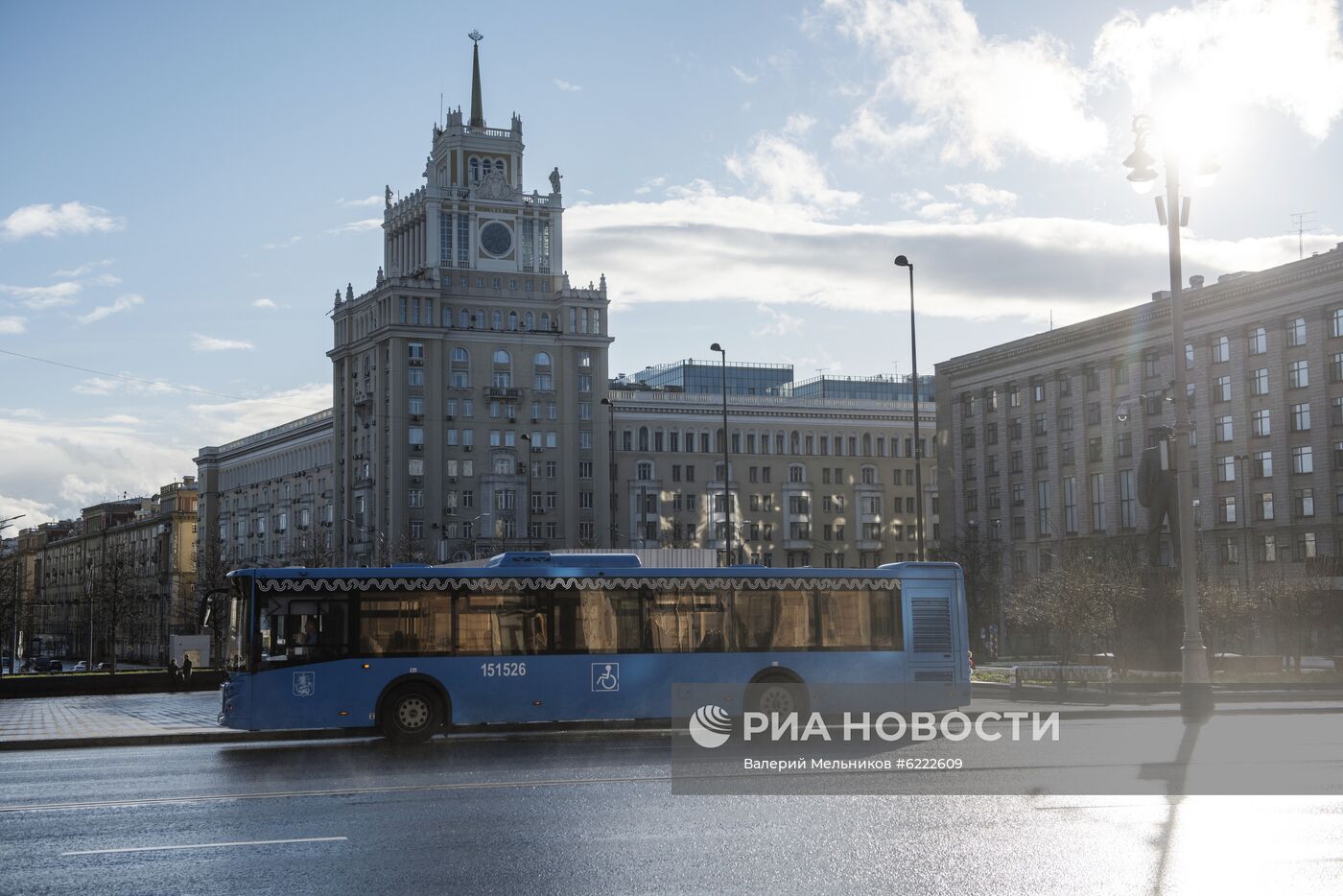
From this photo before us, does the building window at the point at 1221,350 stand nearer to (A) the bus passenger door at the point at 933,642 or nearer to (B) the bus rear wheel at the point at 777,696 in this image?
(A) the bus passenger door at the point at 933,642

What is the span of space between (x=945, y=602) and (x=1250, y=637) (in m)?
56.1

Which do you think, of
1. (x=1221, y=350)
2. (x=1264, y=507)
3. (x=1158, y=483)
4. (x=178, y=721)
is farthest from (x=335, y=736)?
(x=1221, y=350)

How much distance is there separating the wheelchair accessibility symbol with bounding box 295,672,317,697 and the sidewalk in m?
1.69

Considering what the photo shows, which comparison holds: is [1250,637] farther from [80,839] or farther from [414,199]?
[414,199]

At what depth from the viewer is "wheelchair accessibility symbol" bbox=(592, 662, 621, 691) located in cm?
2520

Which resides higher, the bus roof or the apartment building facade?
the apartment building facade

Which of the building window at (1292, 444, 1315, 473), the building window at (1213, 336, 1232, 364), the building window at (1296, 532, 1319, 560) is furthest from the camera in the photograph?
the building window at (1213, 336, 1232, 364)

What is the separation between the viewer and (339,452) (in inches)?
5266

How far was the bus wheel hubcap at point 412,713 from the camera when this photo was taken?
2442 centimetres

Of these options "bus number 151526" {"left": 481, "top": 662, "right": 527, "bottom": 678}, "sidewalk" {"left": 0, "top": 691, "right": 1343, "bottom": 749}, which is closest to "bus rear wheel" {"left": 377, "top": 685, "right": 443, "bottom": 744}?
"bus number 151526" {"left": 481, "top": 662, "right": 527, "bottom": 678}

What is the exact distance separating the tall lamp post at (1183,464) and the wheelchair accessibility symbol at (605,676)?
406 inches

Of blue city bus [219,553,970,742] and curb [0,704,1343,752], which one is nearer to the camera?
blue city bus [219,553,970,742]

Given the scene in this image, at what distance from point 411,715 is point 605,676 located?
336cm

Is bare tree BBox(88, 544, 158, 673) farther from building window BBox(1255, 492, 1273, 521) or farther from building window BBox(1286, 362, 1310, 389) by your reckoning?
building window BBox(1286, 362, 1310, 389)
